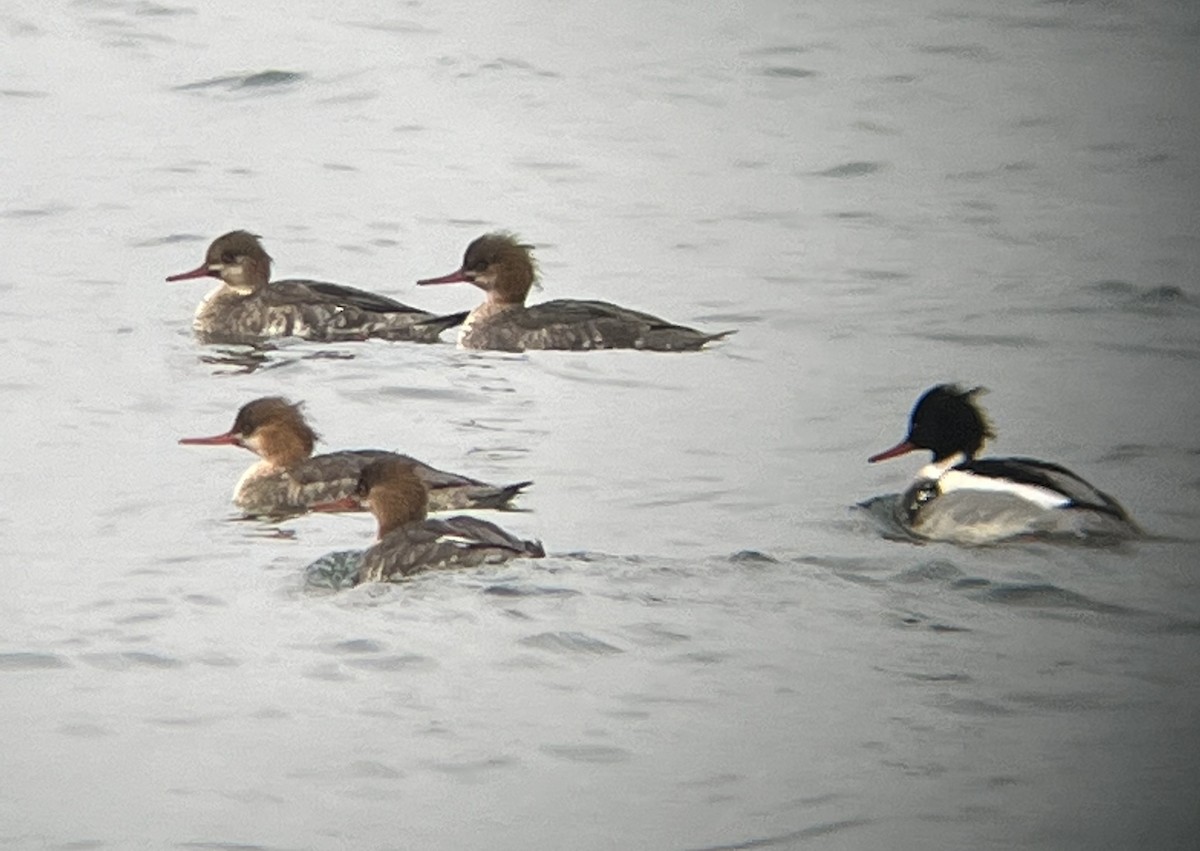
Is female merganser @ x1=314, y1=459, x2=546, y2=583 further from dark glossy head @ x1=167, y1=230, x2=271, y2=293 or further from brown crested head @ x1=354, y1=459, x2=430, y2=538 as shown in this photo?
dark glossy head @ x1=167, y1=230, x2=271, y2=293

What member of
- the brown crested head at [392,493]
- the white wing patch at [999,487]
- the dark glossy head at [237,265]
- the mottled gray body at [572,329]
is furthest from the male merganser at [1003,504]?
the dark glossy head at [237,265]

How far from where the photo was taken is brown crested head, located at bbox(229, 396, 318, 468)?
10.3 meters

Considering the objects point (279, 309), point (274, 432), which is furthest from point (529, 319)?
point (274, 432)

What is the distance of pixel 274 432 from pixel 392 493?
121 cm

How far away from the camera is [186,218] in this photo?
14.4m

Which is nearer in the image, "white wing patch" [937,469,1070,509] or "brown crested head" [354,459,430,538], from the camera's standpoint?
"brown crested head" [354,459,430,538]

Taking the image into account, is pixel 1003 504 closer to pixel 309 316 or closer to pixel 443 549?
pixel 443 549

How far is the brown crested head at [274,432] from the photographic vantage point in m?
10.3

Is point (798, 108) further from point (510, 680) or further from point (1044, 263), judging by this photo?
point (510, 680)

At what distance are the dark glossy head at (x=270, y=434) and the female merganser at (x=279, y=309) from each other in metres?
1.82

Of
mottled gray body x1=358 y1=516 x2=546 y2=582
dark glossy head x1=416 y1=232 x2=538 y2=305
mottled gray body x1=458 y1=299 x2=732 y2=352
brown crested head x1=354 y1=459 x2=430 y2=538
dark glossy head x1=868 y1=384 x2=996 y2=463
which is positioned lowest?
mottled gray body x1=358 y1=516 x2=546 y2=582

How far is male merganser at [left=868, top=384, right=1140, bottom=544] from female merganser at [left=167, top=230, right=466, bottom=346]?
2.92 m

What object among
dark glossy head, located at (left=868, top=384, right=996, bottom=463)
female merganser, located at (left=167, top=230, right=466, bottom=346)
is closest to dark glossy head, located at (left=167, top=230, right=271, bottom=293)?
female merganser, located at (left=167, top=230, right=466, bottom=346)

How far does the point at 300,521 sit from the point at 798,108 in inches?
339
